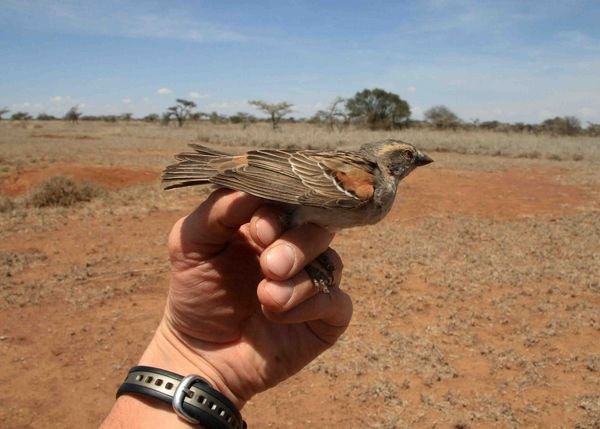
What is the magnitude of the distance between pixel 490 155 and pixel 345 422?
2767 centimetres

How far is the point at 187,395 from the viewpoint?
2.41 metres

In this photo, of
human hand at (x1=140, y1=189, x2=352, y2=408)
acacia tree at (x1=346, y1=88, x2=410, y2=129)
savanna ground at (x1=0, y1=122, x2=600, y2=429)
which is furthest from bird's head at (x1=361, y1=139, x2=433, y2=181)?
acacia tree at (x1=346, y1=88, x2=410, y2=129)

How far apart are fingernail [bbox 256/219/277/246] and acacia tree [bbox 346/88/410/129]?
1878 inches

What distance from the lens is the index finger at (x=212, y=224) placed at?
2504 millimetres

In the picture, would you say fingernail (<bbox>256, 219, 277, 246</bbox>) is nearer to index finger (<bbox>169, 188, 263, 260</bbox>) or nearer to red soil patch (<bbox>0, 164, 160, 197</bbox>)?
index finger (<bbox>169, 188, 263, 260</bbox>)

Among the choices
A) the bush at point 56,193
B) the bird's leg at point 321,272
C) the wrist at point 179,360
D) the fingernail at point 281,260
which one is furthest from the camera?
the bush at point 56,193

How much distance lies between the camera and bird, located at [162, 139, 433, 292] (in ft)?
8.59

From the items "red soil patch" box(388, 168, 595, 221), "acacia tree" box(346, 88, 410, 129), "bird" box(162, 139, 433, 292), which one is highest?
"acacia tree" box(346, 88, 410, 129)

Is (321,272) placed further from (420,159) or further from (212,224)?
(420,159)

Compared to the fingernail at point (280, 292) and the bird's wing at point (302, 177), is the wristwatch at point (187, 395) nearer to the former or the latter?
the fingernail at point (280, 292)

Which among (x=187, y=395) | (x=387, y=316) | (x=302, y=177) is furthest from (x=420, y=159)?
(x=387, y=316)

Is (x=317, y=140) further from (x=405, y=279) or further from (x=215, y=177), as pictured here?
(x=215, y=177)

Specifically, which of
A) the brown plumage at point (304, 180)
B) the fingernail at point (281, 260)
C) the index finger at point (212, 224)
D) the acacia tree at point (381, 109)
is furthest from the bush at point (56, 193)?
the acacia tree at point (381, 109)

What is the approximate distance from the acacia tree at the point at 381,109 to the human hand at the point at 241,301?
47.3m
